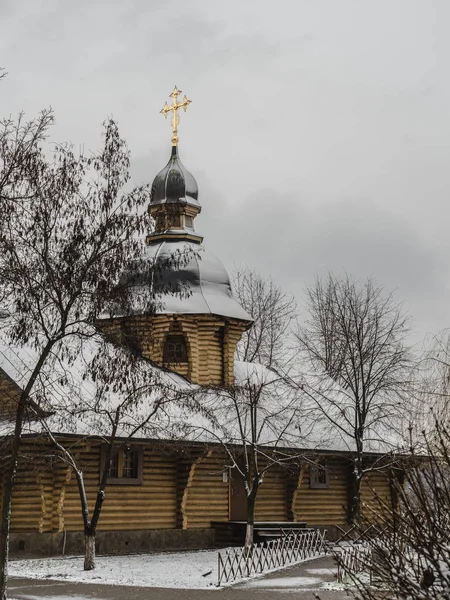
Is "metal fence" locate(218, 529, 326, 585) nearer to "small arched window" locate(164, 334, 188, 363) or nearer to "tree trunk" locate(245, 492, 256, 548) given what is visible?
"tree trunk" locate(245, 492, 256, 548)

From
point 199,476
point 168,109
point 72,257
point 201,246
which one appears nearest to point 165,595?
point 72,257

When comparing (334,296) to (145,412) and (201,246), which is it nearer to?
(201,246)

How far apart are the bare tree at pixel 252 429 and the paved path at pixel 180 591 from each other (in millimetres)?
4795

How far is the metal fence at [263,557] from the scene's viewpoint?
18.8 meters

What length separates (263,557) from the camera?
72.5ft

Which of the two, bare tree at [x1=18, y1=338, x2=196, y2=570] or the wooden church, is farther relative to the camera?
the wooden church

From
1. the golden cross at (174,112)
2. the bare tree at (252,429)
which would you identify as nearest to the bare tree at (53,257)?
the bare tree at (252,429)

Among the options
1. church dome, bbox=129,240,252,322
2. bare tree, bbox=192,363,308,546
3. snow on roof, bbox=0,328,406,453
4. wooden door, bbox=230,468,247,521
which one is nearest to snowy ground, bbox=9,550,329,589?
bare tree, bbox=192,363,308,546

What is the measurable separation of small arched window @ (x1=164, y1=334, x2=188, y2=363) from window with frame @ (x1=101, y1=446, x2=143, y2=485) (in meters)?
5.37

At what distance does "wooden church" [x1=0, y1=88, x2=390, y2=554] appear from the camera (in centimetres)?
2273

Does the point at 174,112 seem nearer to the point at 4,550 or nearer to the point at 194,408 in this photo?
the point at 194,408

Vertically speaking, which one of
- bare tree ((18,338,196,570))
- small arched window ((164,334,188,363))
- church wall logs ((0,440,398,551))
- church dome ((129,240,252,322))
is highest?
church dome ((129,240,252,322))

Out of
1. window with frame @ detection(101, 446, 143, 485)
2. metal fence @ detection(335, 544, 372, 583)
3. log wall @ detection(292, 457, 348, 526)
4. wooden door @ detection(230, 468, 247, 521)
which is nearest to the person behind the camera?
metal fence @ detection(335, 544, 372, 583)

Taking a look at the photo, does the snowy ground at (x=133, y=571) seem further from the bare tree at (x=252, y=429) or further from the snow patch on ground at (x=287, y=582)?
the bare tree at (x=252, y=429)
